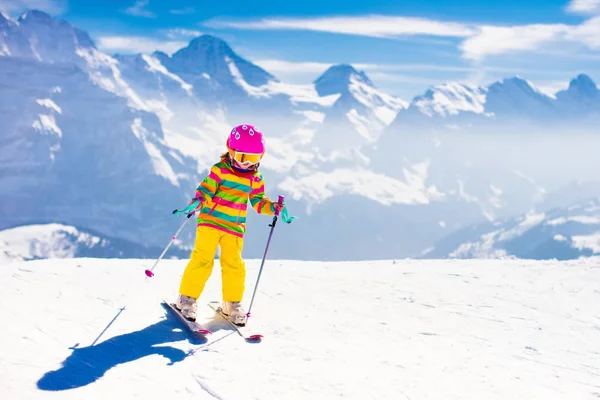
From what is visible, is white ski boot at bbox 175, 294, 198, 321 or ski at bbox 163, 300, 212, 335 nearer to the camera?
ski at bbox 163, 300, 212, 335

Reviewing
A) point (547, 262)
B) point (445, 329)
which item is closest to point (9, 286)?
point (445, 329)

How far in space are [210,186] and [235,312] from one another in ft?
6.03

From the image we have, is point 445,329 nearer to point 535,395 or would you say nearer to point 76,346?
point 535,395

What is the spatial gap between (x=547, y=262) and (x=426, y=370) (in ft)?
30.0

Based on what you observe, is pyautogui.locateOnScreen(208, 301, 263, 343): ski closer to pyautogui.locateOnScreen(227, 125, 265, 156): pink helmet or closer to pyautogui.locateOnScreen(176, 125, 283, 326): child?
pyautogui.locateOnScreen(176, 125, 283, 326): child

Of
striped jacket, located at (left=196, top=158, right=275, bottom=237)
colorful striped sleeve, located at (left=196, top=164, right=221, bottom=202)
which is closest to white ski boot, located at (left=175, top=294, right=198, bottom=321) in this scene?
striped jacket, located at (left=196, top=158, right=275, bottom=237)

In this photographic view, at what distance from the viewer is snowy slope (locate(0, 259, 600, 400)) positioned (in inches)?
219

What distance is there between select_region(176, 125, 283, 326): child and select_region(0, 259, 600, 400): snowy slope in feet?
1.40

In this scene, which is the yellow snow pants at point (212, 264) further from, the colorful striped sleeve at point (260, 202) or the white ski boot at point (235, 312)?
the colorful striped sleeve at point (260, 202)

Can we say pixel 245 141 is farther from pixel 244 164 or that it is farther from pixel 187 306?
pixel 187 306

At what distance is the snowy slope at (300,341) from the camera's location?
5555mm

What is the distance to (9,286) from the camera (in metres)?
7.55

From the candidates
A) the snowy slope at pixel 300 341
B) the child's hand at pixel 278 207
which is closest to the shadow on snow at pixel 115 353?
the snowy slope at pixel 300 341

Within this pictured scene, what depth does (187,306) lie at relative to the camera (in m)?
7.63
